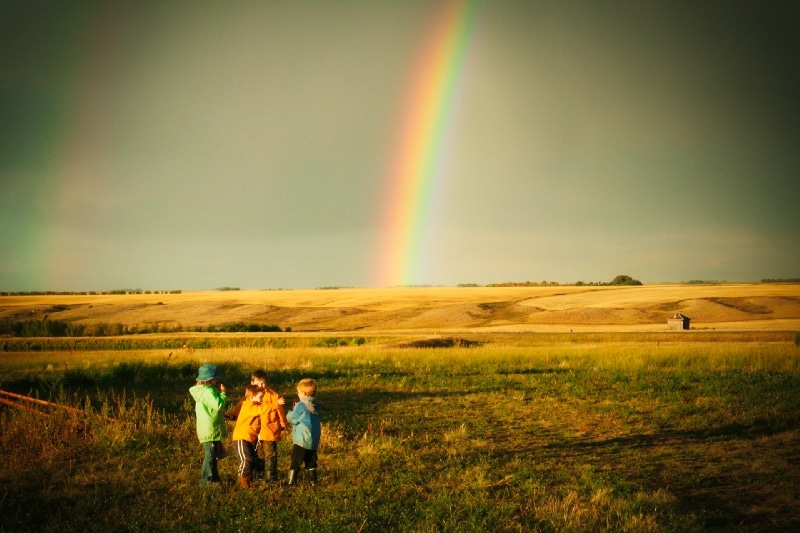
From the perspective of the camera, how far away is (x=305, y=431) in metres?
8.46

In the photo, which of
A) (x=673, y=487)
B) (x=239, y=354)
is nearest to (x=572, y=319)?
(x=239, y=354)

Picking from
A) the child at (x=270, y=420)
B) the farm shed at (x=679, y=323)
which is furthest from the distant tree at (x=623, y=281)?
the child at (x=270, y=420)

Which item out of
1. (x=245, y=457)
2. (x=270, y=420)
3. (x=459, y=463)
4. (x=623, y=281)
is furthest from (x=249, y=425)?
(x=623, y=281)

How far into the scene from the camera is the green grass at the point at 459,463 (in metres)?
7.56

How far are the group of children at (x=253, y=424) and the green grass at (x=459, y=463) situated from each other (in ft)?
1.12

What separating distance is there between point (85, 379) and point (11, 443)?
12.5 m

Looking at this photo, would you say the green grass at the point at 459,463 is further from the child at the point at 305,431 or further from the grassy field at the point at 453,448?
the child at the point at 305,431

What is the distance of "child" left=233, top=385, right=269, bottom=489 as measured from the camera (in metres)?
8.62

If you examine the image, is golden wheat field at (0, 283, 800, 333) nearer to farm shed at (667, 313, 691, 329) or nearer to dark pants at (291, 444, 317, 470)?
farm shed at (667, 313, 691, 329)

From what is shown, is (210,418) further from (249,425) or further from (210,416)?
(249,425)

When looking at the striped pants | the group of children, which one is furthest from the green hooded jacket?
the striped pants

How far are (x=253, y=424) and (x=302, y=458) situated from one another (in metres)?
0.82

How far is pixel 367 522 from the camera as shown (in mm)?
7387

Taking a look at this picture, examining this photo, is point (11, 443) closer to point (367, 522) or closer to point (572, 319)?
point (367, 522)
